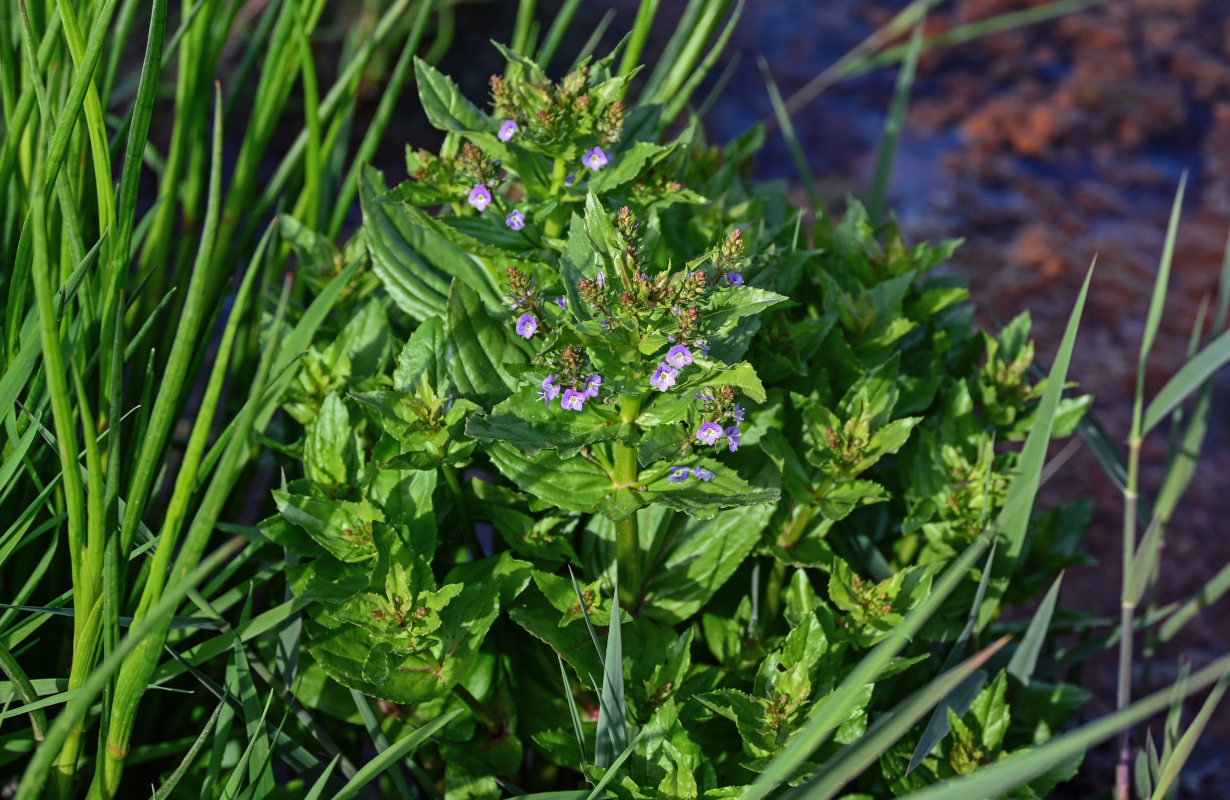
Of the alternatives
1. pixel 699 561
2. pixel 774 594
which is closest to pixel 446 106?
pixel 699 561

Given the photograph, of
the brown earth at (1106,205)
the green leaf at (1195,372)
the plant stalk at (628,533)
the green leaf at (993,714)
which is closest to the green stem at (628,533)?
the plant stalk at (628,533)

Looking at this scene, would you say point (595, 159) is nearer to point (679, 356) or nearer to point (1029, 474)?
point (679, 356)

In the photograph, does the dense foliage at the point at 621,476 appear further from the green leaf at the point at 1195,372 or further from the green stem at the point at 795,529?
the green leaf at the point at 1195,372

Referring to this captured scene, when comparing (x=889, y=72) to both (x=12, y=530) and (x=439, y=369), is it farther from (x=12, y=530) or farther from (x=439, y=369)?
(x=12, y=530)

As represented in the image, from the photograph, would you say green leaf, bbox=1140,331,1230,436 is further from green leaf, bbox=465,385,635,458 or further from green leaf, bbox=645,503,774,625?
green leaf, bbox=465,385,635,458

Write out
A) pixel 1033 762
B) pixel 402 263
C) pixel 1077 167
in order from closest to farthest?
pixel 1033 762
pixel 402 263
pixel 1077 167

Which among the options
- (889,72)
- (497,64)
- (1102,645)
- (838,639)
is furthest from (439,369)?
(889,72)
